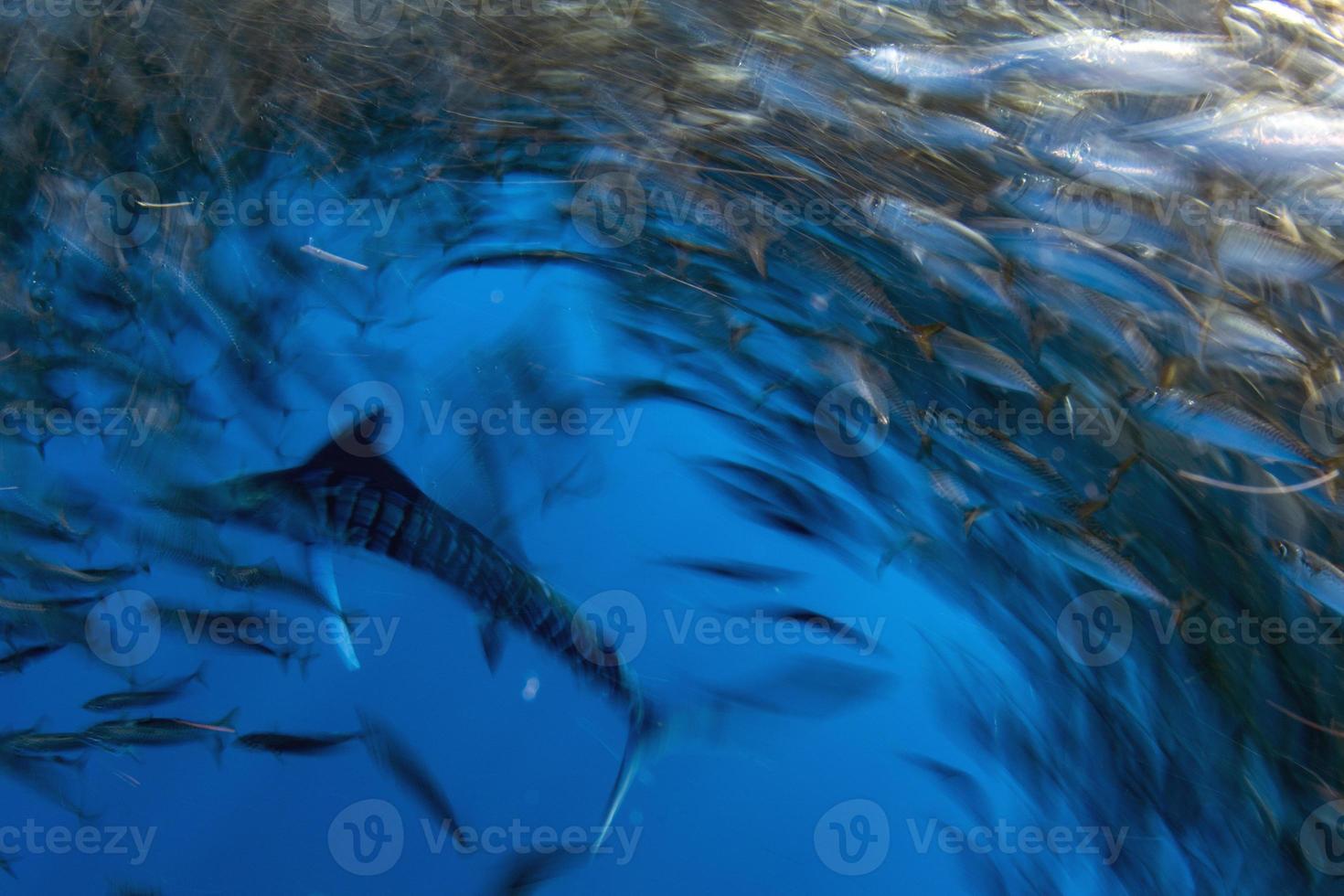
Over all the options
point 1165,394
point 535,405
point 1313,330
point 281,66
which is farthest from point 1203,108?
point 281,66

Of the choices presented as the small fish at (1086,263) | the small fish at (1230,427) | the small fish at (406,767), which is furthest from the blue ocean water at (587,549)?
the small fish at (1230,427)

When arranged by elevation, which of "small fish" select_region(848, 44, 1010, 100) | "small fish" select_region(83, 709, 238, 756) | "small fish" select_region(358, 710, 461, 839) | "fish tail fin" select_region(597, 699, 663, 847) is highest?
"small fish" select_region(848, 44, 1010, 100)

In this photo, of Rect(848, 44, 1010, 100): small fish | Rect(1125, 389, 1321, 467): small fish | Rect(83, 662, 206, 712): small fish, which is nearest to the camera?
Rect(1125, 389, 1321, 467): small fish

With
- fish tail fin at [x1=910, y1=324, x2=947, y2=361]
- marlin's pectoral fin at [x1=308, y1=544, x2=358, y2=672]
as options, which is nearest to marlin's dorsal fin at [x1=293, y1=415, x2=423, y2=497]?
marlin's pectoral fin at [x1=308, y1=544, x2=358, y2=672]

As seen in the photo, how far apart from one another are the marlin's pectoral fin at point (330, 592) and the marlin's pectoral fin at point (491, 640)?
24 cm

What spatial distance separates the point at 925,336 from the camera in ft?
6.50

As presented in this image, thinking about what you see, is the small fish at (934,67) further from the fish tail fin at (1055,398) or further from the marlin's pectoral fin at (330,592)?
the marlin's pectoral fin at (330,592)

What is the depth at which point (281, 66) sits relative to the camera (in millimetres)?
2457

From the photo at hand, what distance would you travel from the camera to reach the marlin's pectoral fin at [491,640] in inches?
71.3

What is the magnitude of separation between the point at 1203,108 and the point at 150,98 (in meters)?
2.57

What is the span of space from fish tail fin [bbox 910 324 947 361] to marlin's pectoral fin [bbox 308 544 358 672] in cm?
129

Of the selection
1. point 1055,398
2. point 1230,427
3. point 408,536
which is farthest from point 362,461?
point 1230,427

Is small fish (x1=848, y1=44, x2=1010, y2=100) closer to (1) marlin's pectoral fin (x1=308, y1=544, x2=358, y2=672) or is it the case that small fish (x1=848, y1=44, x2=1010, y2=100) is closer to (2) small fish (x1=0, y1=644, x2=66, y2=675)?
(1) marlin's pectoral fin (x1=308, y1=544, x2=358, y2=672)

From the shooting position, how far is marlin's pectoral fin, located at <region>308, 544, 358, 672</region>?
1.79 m
